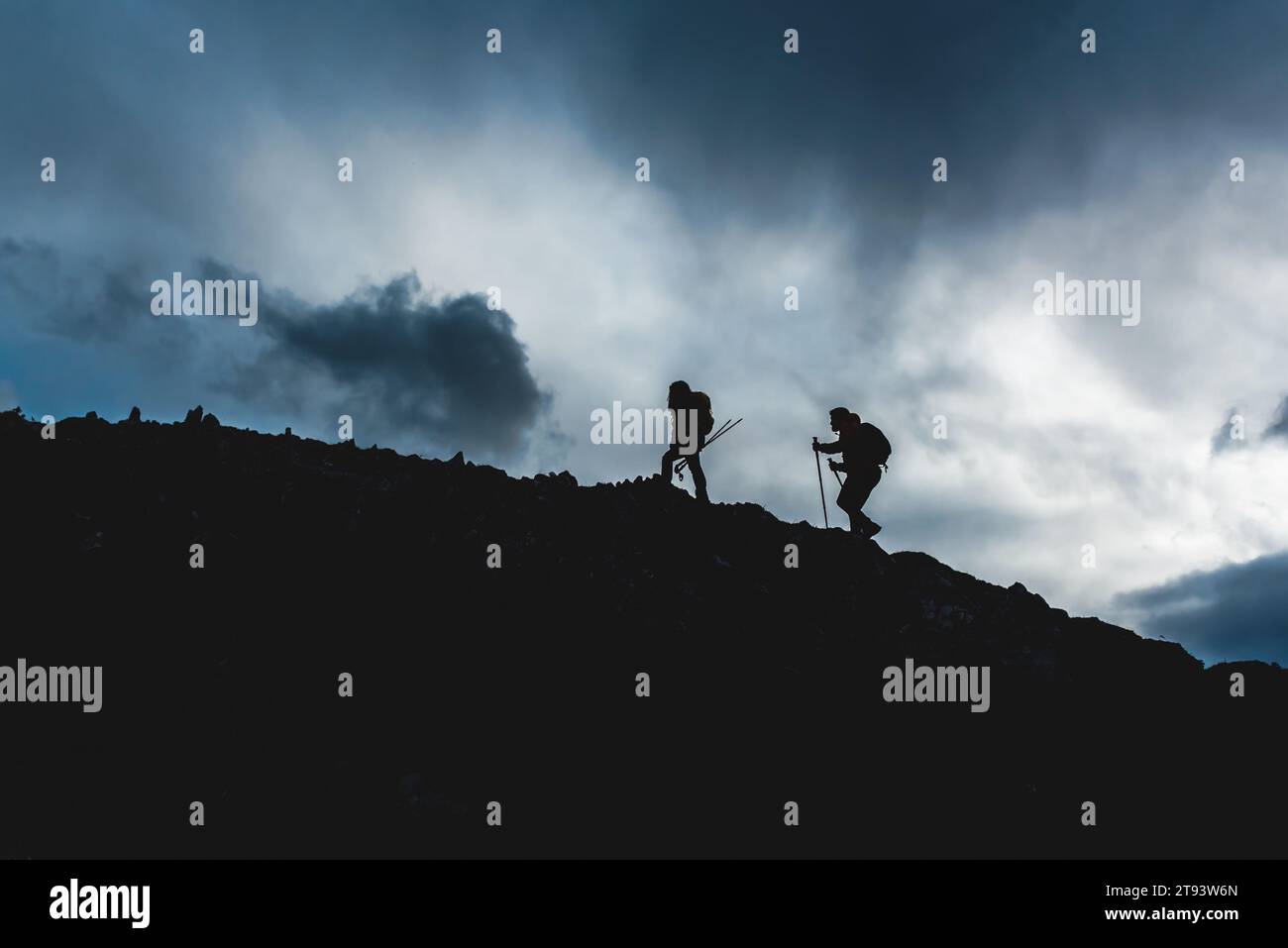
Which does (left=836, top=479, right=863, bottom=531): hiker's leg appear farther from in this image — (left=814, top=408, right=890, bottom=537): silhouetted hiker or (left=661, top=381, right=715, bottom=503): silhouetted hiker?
(left=661, top=381, right=715, bottom=503): silhouetted hiker

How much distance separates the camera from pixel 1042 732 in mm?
17750

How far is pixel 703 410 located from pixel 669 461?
1500 mm

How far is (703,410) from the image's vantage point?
69.2ft

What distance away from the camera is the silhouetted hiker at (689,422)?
2095cm

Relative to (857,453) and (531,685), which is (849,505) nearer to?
(857,453)

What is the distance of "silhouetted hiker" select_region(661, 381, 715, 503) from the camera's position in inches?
825

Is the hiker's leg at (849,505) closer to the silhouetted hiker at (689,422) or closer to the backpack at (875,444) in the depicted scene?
the backpack at (875,444)

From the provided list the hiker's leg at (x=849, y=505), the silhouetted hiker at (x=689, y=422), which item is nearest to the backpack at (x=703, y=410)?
the silhouetted hiker at (x=689, y=422)

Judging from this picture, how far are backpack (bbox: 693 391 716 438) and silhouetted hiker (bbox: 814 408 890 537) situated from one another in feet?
8.11

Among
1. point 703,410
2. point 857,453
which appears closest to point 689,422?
point 703,410
